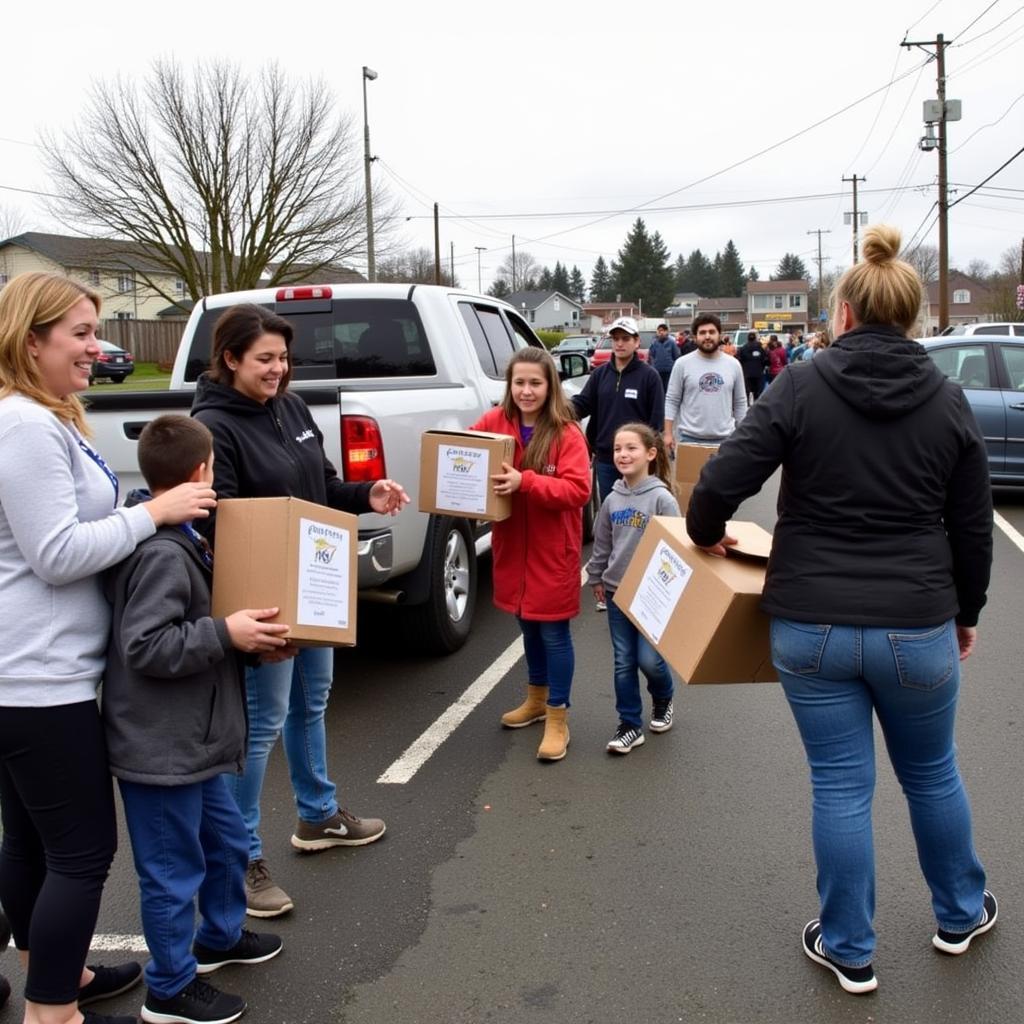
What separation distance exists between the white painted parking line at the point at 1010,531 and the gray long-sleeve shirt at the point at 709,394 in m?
2.83

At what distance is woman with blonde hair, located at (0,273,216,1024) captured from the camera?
221 centimetres

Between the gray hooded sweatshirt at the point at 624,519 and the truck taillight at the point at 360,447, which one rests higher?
the truck taillight at the point at 360,447

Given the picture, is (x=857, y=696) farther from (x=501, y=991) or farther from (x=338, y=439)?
(x=338, y=439)

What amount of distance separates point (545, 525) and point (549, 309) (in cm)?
11113

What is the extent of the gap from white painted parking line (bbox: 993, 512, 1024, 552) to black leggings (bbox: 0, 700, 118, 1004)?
801cm

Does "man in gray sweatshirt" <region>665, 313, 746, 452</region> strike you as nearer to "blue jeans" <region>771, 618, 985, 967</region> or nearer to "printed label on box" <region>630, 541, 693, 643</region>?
"printed label on box" <region>630, 541, 693, 643</region>

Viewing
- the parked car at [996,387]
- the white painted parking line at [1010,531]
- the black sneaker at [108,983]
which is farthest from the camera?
the parked car at [996,387]

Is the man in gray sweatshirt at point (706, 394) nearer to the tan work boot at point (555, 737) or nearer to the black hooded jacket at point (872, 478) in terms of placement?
the tan work boot at point (555, 737)

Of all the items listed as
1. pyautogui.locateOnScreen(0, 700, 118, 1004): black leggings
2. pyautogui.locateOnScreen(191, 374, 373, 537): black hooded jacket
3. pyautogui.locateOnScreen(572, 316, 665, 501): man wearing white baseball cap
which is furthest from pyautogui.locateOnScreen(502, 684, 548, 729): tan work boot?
pyautogui.locateOnScreen(572, 316, 665, 501): man wearing white baseball cap

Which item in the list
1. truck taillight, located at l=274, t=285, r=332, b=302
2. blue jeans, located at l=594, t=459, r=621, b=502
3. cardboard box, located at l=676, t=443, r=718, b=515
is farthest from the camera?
blue jeans, located at l=594, t=459, r=621, b=502

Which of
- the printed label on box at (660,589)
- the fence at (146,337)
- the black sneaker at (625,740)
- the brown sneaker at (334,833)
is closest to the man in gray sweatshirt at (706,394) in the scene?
the black sneaker at (625,740)

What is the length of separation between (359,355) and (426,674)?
77.3 inches

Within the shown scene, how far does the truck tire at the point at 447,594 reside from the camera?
17.8ft

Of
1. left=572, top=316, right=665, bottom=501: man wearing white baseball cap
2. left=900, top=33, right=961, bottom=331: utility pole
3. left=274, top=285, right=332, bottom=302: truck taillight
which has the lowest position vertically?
left=572, top=316, right=665, bottom=501: man wearing white baseball cap
